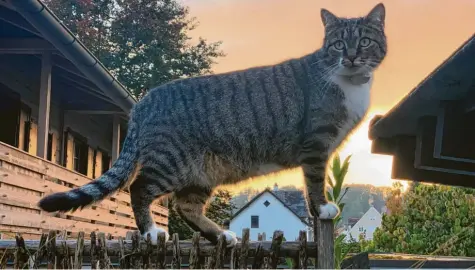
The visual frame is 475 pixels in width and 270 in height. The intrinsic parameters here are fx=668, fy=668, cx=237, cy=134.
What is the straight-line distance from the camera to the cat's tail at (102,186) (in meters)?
2.73

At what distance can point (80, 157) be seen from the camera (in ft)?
45.8

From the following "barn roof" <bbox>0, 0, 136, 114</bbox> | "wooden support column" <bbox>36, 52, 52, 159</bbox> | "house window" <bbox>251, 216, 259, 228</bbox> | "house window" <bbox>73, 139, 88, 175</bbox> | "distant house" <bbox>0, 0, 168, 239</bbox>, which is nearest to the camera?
"distant house" <bbox>0, 0, 168, 239</bbox>

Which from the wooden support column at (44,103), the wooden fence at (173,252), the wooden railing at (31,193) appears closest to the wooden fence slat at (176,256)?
the wooden fence at (173,252)

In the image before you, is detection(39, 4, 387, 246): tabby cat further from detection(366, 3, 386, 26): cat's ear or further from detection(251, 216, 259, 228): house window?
detection(251, 216, 259, 228): house window

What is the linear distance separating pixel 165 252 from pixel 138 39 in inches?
865

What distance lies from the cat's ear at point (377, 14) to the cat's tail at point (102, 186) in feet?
4.13

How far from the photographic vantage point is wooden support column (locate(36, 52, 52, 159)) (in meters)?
8.79

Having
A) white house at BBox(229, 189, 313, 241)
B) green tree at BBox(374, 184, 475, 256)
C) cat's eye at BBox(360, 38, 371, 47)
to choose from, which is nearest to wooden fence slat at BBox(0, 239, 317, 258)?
cat's eye at BBox(360, 38, 371, 47)

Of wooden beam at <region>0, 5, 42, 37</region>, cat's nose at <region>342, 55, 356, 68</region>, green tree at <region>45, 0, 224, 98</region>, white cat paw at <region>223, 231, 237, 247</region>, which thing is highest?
green tree at <region>45, 0, 224, 98</region>

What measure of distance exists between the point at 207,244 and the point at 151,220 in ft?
0.96

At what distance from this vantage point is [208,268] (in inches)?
123

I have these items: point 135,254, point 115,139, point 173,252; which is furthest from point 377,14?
point 115,139

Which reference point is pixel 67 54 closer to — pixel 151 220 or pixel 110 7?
pixel 151 220

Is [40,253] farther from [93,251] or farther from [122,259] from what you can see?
[122,259]
